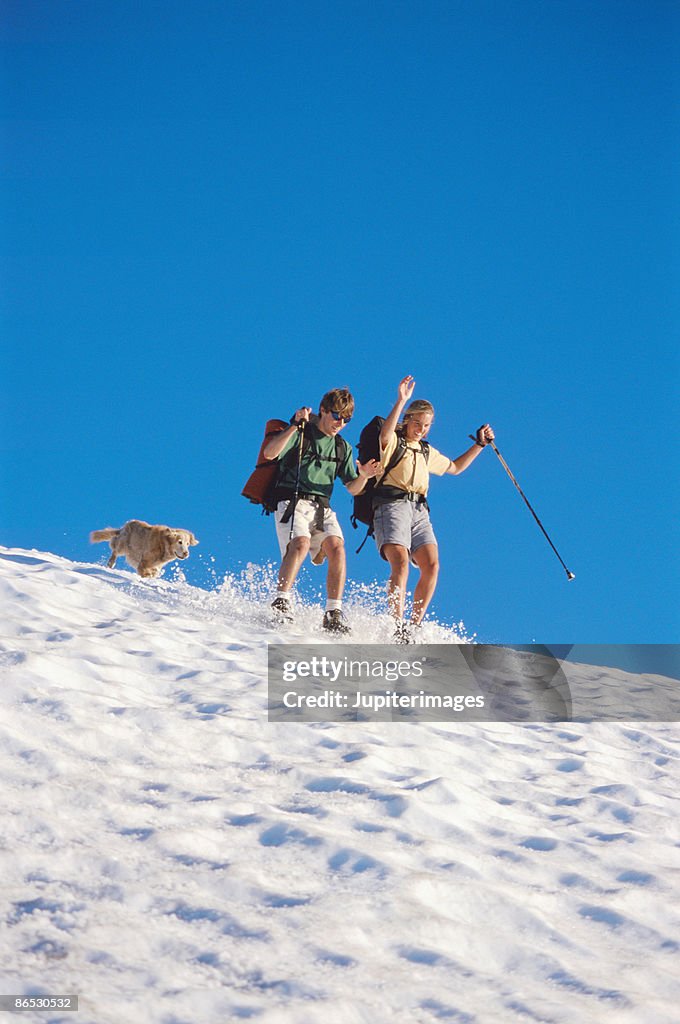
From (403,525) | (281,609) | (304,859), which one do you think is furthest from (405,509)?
(304,859)

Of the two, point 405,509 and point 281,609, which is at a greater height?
point 405,509

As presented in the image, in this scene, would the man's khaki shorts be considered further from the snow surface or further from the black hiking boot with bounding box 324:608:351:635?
the snow surface

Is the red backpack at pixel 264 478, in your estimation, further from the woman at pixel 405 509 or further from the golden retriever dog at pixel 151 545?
the golden retriever dog at pixel 151 545

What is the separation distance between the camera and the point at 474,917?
3.77 meters

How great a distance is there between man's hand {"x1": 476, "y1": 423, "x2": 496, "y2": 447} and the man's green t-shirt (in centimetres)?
143

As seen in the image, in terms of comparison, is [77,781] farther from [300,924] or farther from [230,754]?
[300,924]

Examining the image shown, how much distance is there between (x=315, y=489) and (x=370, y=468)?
0.53m

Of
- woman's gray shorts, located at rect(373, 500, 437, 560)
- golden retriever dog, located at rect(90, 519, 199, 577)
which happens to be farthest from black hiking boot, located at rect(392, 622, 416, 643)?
golden retriever dog, located at rect(90, 519, 199, 577)

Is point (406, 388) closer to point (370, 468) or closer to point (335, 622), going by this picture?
point (370, 468)

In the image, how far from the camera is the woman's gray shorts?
810 centimetres

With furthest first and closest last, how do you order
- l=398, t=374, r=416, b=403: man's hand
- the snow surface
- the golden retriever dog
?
the golden retriever dog < l=398, t=374, r=416, b=403: man's hand < the snow surface

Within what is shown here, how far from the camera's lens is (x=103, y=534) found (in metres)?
11.5

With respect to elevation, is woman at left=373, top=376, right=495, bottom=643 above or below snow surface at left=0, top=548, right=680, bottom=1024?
above

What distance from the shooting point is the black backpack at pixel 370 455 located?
8062mm
